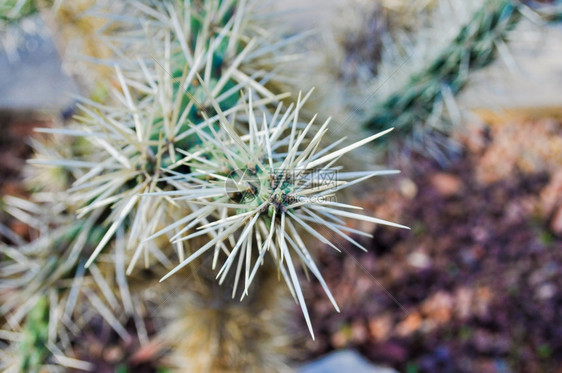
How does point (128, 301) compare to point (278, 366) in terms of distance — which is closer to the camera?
point (128, 301)

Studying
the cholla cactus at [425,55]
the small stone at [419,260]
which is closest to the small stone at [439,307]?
the small stone at [419,260]

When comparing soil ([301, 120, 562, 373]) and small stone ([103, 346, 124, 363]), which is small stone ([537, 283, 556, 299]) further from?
small stone ([103, 346, 124, 363])

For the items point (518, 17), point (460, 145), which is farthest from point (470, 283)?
point (518, 17)

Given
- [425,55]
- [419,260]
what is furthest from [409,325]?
[425,55]

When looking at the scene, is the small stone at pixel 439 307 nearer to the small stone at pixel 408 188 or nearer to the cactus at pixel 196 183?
the small stone at pixel 408 188

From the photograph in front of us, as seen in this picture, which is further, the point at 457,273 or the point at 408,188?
the point at 408,188

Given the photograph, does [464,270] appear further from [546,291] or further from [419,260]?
[546,291]

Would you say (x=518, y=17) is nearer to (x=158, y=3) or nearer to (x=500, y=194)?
(x=158, y=3)

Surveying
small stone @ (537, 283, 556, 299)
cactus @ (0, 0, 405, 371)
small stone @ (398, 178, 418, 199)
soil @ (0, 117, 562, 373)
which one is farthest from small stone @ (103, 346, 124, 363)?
small stone @ (537, 283, 556, 299)
